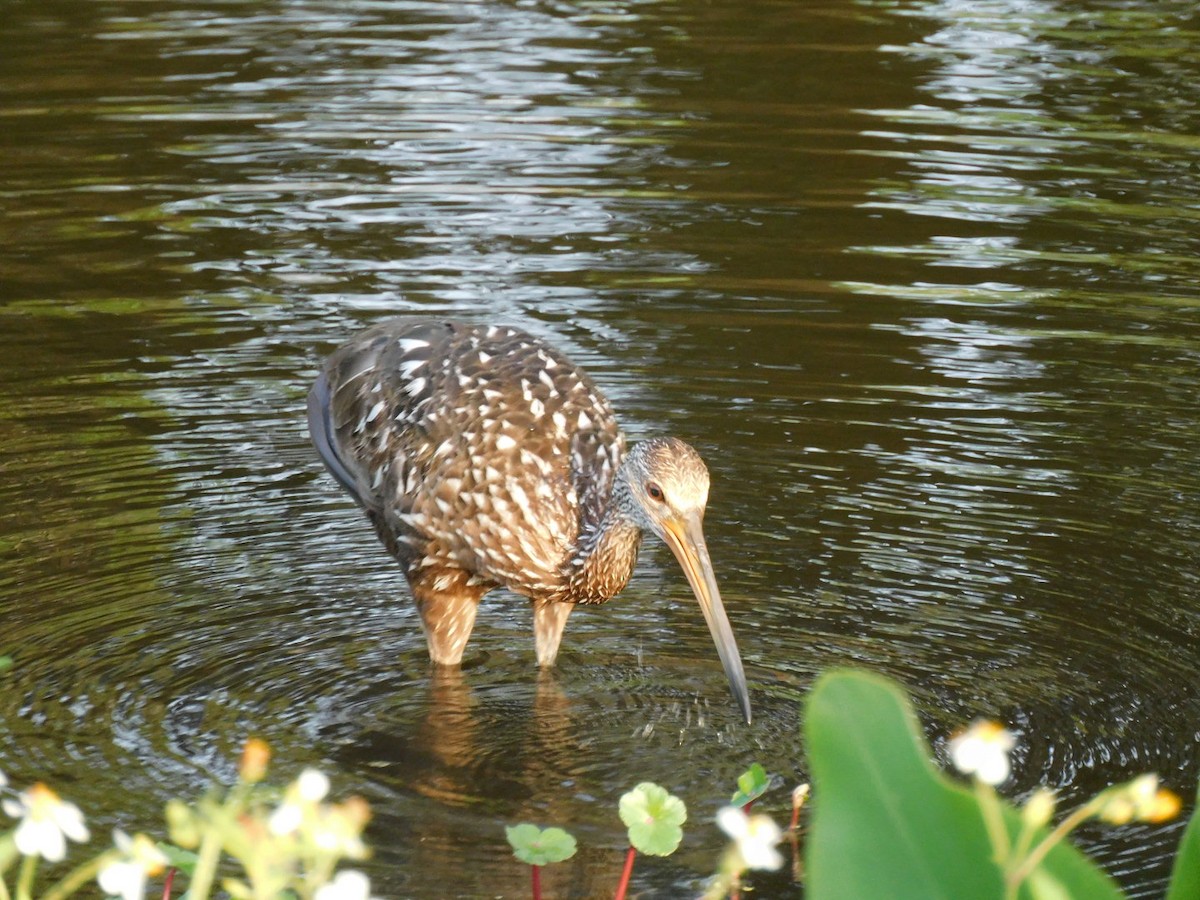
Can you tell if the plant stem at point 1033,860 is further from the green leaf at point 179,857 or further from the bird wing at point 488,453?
the bird wing at point 488,453

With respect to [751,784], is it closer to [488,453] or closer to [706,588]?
[706,588]

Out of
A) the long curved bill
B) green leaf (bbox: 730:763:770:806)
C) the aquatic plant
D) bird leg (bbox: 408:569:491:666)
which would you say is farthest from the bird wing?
the aquatic plant

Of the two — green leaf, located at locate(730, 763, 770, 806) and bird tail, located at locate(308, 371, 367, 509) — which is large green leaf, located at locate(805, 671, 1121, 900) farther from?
bird tail, located at locate(308, 371, 367, 509)

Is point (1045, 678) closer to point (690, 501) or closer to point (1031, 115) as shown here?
point (690, 501)

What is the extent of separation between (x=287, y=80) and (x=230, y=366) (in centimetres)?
539

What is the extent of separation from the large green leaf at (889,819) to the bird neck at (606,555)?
3.63 metres

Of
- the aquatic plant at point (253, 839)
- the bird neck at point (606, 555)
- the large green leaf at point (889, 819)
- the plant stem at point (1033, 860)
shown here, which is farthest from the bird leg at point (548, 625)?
the plant stem at point (1033, 860)

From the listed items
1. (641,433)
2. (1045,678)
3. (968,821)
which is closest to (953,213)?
(641,433)

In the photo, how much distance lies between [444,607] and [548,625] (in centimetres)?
36

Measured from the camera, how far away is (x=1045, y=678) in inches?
237

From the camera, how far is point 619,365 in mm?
8734

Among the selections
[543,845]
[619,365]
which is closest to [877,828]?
[543,845]

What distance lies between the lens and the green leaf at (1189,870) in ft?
6.90

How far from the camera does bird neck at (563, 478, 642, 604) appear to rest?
5.77 m
